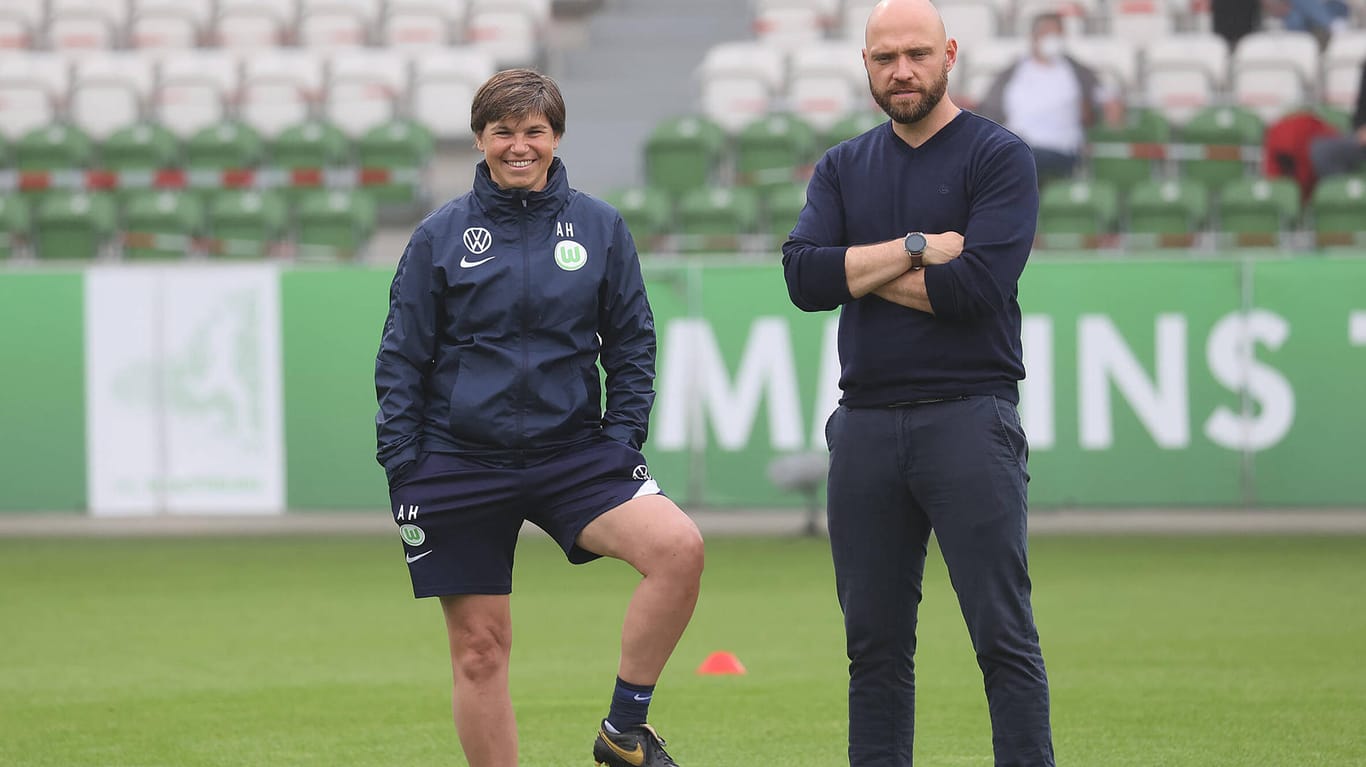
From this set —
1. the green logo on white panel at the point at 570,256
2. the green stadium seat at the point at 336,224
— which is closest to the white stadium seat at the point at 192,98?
the green stadium seat at the point at 336,224

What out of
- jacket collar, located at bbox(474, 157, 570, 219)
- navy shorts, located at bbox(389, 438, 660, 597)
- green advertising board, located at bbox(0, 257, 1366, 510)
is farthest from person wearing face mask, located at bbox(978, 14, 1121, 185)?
navy shorts, located at bbox(389, 438, 660, 597)

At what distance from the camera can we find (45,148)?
18.5m

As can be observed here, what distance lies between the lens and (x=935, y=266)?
473 cm

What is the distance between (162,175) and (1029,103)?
325 inches

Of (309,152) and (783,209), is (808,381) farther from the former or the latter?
(309,152)

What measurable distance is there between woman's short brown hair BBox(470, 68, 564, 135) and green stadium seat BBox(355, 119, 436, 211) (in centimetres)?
1326

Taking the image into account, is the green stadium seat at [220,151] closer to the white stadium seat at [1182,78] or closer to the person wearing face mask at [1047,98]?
the person wearing face mask at [1047,98]

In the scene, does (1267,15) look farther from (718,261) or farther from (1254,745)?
(1254,745)

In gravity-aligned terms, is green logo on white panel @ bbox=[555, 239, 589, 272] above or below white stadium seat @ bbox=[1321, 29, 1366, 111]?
below

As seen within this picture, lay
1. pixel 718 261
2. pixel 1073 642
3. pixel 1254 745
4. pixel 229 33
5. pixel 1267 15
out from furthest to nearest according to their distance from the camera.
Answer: pixel 229 33
pixel 1267 15
pixel 718 261
pixel 1073 642
pixel 1254 745

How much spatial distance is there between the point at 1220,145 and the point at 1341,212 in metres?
2.09

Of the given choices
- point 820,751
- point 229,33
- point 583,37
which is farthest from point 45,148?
point 820,751

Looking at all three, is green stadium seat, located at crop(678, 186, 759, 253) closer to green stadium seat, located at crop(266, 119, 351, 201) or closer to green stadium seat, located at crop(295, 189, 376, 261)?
green stadium seat, located at crop(295, 189, 376, 261)

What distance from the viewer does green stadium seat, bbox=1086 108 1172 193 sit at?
55.1ft
